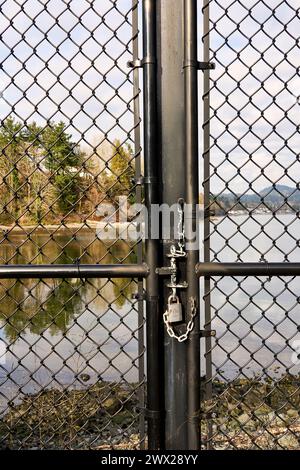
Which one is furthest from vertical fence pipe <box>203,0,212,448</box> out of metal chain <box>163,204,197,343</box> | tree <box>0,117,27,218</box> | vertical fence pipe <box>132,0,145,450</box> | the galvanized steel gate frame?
tree <box>0,117,27,218</box>

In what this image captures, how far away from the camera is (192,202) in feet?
5.01

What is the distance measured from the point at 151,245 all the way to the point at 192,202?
0.22 meters

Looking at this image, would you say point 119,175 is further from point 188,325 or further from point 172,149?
point 188,325

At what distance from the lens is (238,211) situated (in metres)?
1.72

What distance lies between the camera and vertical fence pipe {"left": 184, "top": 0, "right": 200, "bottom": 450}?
1.50 metres

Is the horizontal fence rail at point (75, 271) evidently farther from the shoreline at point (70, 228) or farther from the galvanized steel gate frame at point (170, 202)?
the shoreline at point (70, 228)

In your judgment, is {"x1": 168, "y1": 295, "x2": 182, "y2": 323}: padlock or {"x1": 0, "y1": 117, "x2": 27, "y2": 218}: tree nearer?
{"x1": 168, "y1": 295, "x2": 182, "y2": 323}: padlock

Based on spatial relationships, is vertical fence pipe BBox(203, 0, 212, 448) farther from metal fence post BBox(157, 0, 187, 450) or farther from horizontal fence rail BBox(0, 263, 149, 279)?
horizontal fence rail BBox(0, 263, 149, 279)

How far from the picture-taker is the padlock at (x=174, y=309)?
1497 mm

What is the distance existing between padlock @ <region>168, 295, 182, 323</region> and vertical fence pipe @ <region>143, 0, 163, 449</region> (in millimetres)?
51

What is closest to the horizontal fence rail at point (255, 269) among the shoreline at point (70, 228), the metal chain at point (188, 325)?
the metal chain at point (188, 325)

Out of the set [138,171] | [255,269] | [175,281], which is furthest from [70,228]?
[255,269]

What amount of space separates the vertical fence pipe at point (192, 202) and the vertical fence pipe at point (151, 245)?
0.11 m
